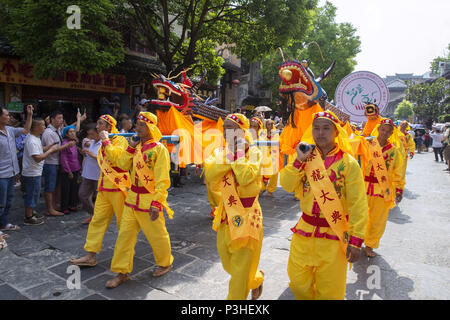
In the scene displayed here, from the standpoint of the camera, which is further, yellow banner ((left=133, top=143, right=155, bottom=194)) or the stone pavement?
yellow banner ((left=133, top=143, right=155, bottom=194))

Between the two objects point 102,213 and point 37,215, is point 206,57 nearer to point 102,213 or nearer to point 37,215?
point 37,215

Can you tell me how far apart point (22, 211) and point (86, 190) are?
1.61 meters

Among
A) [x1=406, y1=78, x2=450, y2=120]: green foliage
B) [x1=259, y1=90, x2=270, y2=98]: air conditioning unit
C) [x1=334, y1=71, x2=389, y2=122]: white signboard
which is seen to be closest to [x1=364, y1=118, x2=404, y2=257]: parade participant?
[x1=334, y1=71, x2=389, y2=122]: white signboard

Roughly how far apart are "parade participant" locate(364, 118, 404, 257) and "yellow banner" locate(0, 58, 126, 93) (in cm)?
1058

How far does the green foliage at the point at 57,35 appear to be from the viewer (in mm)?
7730

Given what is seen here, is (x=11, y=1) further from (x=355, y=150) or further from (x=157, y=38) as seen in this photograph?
(x=355, y=150)

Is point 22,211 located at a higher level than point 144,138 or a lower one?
lower

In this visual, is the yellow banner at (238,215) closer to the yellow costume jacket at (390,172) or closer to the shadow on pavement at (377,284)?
the shadow on pavement at (377,284)

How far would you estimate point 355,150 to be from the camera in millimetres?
4207

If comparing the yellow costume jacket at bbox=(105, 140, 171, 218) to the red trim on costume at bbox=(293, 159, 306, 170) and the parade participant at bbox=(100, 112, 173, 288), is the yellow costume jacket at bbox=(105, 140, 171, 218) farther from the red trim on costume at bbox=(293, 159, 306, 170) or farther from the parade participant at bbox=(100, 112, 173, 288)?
the red trim on costume at bbox=(293, 159, 306, 170)

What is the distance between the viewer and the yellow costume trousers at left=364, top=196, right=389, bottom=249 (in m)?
4.36

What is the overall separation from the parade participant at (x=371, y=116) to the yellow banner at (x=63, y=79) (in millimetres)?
10224

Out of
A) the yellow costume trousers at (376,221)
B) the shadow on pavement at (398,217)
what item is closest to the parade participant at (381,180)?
the yellow costume trousers at (376,221)

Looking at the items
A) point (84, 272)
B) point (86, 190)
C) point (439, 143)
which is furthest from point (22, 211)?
point (439, 143)
